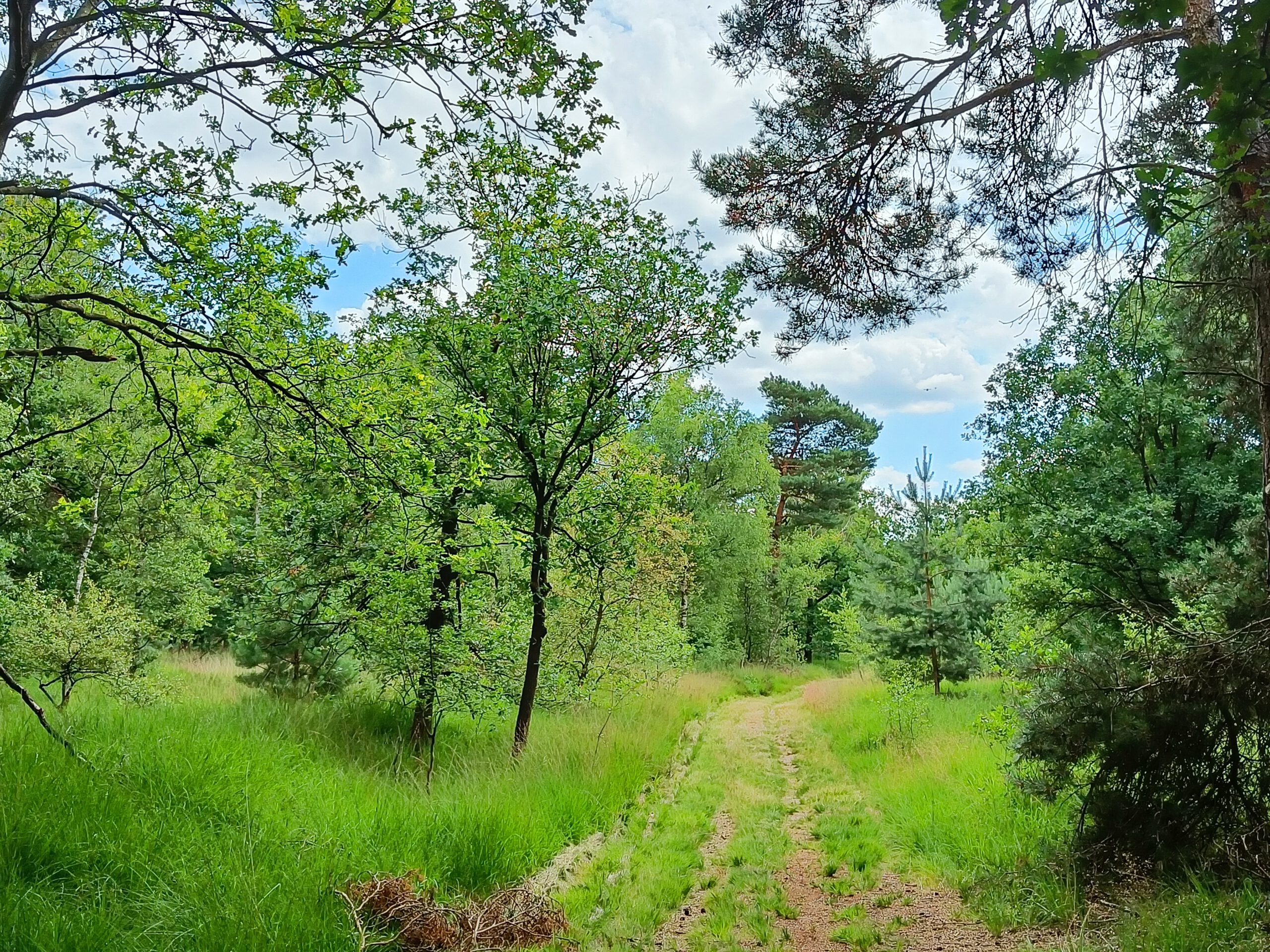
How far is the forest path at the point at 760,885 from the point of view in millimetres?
4301

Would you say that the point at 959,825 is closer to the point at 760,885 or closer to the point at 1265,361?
the point at 760,885

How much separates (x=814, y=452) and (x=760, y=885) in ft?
105

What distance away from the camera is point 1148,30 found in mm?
3707

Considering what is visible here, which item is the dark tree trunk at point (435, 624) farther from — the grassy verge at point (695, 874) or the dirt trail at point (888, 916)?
the dirt trail at point (888, 916)

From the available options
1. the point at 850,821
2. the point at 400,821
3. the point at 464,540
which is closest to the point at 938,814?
the point at 850,821

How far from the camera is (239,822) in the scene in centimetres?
416

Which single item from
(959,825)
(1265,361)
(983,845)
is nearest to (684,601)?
(959,825)

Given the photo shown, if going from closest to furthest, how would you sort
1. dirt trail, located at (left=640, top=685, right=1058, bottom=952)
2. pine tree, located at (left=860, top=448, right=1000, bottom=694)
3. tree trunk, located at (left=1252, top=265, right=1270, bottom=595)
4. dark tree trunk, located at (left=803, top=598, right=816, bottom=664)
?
tree trunk, located at (left=1252, top=265, right=1270, bottom=595), dirt trail, located at (left=640, top=685, right=1058, bottom=952), pine tree, located at (left=860, top=448, right=1000, bottom=694), dark tree trunk, located at (left=803, top=598, right=816, bottom=664)

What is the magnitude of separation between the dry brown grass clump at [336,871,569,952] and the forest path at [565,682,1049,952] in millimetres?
400

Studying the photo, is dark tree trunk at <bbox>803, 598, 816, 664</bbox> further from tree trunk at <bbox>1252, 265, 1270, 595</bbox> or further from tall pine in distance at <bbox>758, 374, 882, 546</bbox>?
tree trunk at <bbox>1252, 265, 1270, 595</bbox>

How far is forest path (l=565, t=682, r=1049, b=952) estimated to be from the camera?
14.1 feet

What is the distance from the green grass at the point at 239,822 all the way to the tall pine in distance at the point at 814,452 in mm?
27968

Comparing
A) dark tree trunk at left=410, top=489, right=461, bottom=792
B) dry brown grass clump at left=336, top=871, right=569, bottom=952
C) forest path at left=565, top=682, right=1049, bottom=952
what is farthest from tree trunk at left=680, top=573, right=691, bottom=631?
dry brown grass clump at left=336, top=871, right=569, bottom=952

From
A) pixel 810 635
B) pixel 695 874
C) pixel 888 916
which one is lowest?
pixel 810 635
